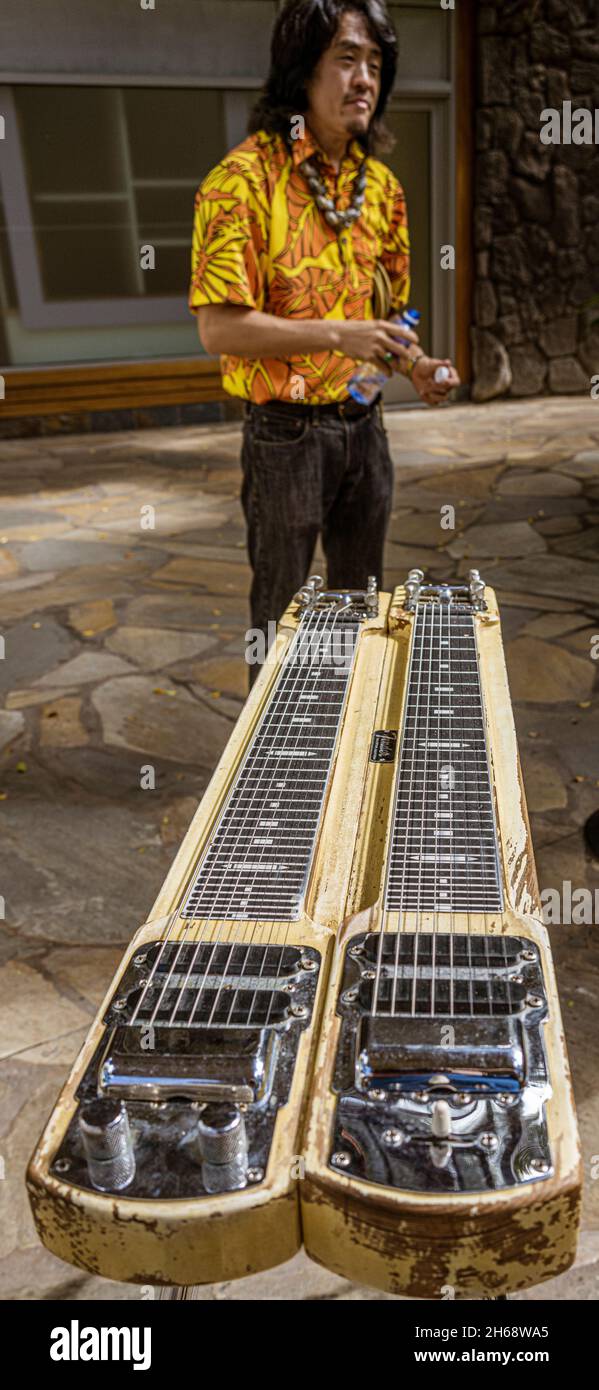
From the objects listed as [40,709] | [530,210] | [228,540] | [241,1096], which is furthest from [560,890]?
[530,210]

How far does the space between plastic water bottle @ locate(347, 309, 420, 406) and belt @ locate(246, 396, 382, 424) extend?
0.06 feet

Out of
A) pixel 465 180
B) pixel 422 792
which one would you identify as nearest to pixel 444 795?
pixel 422 792

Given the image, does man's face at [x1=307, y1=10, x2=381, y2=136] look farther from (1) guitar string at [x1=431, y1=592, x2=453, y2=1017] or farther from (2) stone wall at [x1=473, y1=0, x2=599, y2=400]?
(2) stone wall at [x1=473, y1=0, x2=599, y2=400]

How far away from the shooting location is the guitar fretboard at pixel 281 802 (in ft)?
4.04

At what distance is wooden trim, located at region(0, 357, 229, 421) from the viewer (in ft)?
27.1

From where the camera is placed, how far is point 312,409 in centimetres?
228

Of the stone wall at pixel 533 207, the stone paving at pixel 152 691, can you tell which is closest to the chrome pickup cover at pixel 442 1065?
the stone paving at pixel 152 691

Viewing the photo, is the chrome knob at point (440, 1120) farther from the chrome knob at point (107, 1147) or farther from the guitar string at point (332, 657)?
the guitar string at point (332, 657)

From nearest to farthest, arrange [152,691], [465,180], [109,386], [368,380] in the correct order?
[368,380] → [152,691] → [109,386] → [465,180]

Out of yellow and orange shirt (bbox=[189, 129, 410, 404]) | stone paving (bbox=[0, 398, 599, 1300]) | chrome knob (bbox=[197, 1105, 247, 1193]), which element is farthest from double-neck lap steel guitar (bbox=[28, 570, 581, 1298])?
yellow and orange shirt (bbox=[189, 129, 410, 404])

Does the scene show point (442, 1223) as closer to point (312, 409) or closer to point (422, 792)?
point (422, 792)

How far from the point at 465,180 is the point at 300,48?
25.0 ft

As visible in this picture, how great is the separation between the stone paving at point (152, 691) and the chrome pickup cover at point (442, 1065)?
0.74 meters

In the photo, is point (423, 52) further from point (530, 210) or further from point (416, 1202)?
point (416, 1202)
